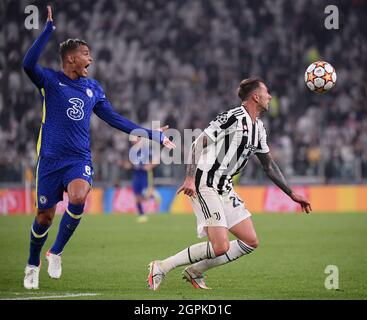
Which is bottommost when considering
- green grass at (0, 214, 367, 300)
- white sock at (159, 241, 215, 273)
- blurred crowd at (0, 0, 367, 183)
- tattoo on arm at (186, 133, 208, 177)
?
green grass at (0, 214, 367, 300)

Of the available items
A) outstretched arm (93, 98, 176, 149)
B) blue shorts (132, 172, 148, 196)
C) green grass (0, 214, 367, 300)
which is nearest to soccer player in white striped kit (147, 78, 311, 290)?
green grass (0, 214, 367, 300)

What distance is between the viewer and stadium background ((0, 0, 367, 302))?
2155 centimetres

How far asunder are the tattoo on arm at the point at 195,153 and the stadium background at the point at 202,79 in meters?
18.6

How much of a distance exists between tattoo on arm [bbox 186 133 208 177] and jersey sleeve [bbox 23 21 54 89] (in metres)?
1.99

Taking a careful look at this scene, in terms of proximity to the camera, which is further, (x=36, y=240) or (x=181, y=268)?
(x=181, y=268)

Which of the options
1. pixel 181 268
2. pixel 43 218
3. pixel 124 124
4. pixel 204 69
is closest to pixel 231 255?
pixel 124 124

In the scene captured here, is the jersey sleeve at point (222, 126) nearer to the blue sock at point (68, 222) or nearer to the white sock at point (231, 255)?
the white sock at point (231, 255)

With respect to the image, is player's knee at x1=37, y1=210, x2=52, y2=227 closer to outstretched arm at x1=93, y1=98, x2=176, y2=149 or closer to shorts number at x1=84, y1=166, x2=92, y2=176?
shorts number at x1=84, y1=166, x2=92, y2=176

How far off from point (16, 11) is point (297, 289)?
23.9 m

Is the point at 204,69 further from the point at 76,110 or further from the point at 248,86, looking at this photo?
the point at 76,110

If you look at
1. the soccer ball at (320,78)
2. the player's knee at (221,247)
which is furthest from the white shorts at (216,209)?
the soccer ball at (320,78)

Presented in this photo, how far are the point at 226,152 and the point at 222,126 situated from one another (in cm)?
32

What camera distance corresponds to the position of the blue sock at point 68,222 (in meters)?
9.91

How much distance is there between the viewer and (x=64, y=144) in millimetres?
9844
